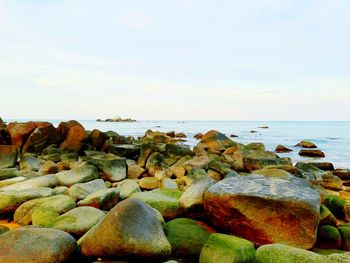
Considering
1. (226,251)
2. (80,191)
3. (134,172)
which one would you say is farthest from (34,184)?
(226,251)

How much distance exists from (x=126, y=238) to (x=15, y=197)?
296 centimetres

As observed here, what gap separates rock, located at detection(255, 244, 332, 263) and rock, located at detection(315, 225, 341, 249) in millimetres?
1526

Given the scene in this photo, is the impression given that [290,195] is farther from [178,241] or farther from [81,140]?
[81,140]

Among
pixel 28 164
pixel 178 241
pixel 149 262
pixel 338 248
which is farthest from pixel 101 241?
pixel 28 164

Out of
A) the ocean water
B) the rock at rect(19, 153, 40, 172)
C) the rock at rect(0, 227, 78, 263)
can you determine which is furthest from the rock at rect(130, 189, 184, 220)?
the ocean water

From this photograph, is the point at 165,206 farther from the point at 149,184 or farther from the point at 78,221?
the point at 149,184

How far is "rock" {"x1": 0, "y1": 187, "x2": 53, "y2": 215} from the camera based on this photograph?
5457mm

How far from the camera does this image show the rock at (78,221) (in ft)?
14.0

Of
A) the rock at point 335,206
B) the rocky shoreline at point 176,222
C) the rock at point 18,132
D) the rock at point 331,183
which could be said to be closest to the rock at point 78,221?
the rocky shoreline at point 176,222

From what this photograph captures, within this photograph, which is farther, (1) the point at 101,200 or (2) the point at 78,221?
(1) the point at 101,200

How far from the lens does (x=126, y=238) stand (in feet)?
11.4

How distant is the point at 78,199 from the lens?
5871mm

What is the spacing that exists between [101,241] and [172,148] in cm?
870

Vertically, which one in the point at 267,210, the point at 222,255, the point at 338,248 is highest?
the point at 267,210
